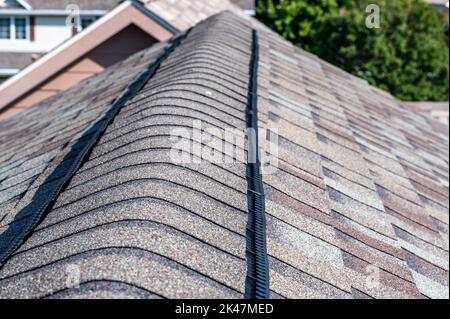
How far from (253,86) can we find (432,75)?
2610cm

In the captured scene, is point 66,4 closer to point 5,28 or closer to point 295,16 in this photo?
point 5,28

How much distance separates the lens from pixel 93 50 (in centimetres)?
1355

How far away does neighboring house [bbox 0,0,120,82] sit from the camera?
3084cm

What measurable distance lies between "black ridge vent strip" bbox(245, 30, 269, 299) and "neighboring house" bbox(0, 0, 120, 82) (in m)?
25.2

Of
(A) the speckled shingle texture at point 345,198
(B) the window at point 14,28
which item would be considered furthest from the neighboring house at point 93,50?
(B) the window at point 14,28

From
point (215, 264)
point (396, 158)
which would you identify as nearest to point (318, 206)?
point (215, 264)

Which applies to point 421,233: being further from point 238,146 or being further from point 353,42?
point 353,42

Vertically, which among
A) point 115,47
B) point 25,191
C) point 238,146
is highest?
point 238,146

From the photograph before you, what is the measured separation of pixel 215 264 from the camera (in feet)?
12.6

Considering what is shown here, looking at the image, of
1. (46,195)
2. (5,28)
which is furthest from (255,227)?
(5,28)

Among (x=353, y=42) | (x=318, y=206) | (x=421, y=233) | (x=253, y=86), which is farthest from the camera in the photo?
(x=353, y=42)

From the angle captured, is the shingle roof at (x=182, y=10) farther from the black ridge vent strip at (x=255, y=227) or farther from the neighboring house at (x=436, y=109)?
the black ridge vent strip at (x=255, y=227)
